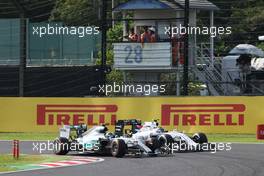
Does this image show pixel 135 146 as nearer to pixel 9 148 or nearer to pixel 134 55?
pixel 9 148

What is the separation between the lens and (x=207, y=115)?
2619 cm

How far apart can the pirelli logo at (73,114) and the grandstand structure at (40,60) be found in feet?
4.52

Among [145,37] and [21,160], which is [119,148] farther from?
[145,37]

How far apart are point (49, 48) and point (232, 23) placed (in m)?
12.5

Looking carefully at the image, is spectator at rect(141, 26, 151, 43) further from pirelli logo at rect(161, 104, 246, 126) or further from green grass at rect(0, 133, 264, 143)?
green grass at rect(0, 133, 264, 143)

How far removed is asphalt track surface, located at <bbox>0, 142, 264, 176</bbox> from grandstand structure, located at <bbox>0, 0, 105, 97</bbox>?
1065 cm

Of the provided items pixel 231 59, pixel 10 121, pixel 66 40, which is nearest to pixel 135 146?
pixel 10 121

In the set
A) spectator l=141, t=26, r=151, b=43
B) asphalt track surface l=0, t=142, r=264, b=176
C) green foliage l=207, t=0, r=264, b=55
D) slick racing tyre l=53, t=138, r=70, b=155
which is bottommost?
asphalt track surface l=0, t=142, r=264, b=176

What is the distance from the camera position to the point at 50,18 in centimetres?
5603

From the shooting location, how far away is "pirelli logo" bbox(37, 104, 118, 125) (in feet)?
88.0

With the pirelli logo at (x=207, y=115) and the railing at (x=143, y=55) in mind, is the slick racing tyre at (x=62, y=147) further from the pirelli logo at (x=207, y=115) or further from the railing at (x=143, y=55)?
the railing at (x=143, y=55)

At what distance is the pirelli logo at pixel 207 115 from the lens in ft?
85.6

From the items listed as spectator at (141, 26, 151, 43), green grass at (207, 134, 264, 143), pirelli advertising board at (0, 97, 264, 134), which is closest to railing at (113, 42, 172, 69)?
spectator at (141, 26, 151, 43)

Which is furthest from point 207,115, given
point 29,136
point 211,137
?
point 29,136
